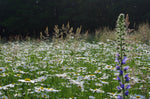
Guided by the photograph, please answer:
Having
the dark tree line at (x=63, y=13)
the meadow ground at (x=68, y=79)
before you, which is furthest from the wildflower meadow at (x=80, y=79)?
the dark tree line at (x=63, y=13)

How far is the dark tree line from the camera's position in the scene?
81.9 ft

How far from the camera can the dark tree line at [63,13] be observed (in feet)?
81.9

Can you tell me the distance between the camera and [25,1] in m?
26.4

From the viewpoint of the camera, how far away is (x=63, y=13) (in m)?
26.0

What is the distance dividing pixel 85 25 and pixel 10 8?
32.4ft

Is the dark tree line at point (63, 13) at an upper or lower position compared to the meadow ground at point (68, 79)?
upper

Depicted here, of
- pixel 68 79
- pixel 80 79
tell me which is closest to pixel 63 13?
pixel 68 79

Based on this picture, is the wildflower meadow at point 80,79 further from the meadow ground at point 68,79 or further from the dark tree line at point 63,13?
the dark tree line at point 63,13

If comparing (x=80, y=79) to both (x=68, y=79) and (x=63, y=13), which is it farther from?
(x=63, y=13)

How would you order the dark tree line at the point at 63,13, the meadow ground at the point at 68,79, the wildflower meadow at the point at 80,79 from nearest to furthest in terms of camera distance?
1. the wildflower meadow at the point at 80,79
2. the meadow ground at the point at 68,79
3. the dark tree line at the point at 63,13

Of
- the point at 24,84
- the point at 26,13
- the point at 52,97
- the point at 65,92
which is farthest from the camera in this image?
the point at 26,13

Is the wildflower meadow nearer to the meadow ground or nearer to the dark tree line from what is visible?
the meadow ground

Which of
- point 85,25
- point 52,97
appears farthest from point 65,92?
point 85,25

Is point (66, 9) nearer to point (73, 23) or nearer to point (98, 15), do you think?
point (73, 23)
